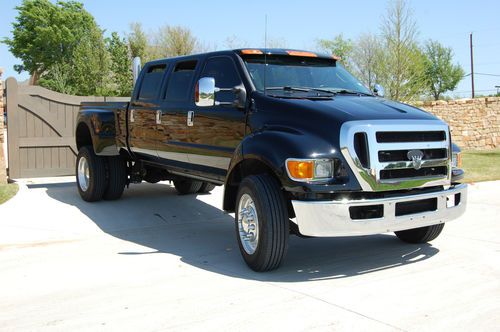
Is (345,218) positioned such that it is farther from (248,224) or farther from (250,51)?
(250,51)

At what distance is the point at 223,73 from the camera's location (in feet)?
20.1

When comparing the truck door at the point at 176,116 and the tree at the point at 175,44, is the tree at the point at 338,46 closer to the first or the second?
the tree at the point at 175,44

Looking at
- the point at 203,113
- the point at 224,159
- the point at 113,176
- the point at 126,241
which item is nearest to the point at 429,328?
the point at 224,159

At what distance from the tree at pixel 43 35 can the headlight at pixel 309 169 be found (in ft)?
184

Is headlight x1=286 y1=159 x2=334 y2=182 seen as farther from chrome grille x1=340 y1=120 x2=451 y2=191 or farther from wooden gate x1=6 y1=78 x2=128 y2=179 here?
wooden gate x1=6 y1=78 x2=128 y2=179

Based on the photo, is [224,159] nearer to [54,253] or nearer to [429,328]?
[54,253]

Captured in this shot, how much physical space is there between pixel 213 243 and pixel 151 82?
8.29 feet

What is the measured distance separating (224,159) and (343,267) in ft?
5.47

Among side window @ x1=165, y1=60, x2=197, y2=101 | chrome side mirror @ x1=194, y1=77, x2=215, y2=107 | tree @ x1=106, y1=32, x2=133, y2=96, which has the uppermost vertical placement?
tree @ x1=106, y1=32, x2=133, y2=96

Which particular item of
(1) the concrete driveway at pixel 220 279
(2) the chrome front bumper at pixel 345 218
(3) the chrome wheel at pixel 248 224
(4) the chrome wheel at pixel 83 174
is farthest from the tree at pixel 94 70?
(2) the chrome front bumper at pixel 345 218

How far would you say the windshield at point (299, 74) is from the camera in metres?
5.83

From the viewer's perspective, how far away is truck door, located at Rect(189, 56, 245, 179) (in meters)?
5.75

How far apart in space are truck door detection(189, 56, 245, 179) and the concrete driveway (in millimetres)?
990

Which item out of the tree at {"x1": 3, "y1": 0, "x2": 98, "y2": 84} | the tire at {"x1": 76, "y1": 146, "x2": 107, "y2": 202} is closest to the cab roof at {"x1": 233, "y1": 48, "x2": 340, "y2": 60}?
the tire at {"x1": 76, "y1": 146, "x2": 107, "y2": 202}
